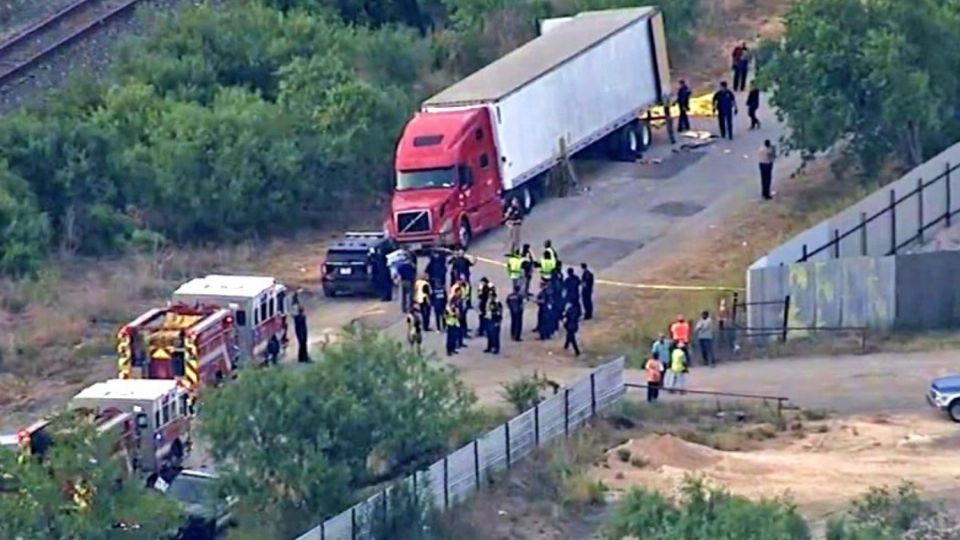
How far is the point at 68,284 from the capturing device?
53188mm

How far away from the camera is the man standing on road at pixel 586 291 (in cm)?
4978

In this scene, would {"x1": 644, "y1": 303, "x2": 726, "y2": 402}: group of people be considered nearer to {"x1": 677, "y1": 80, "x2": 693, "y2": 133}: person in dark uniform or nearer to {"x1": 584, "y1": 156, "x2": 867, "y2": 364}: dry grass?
{"x1": 584, "y1": 156, "x2": 867, "y2": 364}: dry grass

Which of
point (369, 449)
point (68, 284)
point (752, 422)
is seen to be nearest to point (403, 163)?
point (68, 284)

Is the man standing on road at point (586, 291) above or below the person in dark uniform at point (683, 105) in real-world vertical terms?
below

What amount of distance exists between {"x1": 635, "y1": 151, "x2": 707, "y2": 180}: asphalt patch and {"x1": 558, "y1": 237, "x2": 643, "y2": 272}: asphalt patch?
4.44m

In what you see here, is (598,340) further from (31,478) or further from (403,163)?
(31,478)

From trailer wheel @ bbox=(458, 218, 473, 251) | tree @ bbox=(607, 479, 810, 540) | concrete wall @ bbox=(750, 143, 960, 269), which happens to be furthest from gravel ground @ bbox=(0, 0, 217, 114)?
tree @ bbox=(607, 479, 810, 540)

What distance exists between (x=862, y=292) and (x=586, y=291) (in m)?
4.34

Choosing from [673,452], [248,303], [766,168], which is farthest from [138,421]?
[766,168]

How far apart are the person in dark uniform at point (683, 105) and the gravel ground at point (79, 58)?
10898 millimetres

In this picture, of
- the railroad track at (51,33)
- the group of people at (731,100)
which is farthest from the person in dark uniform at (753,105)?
the railroad track at (51,33)

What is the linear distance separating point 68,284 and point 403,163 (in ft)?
20.0

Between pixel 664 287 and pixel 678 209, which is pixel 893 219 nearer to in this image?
pixel 664 287

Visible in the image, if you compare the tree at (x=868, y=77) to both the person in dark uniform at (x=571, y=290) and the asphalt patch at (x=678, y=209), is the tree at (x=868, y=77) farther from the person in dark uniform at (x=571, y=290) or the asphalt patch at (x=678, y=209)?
the person in dark uniform at (x=571, y=290)
